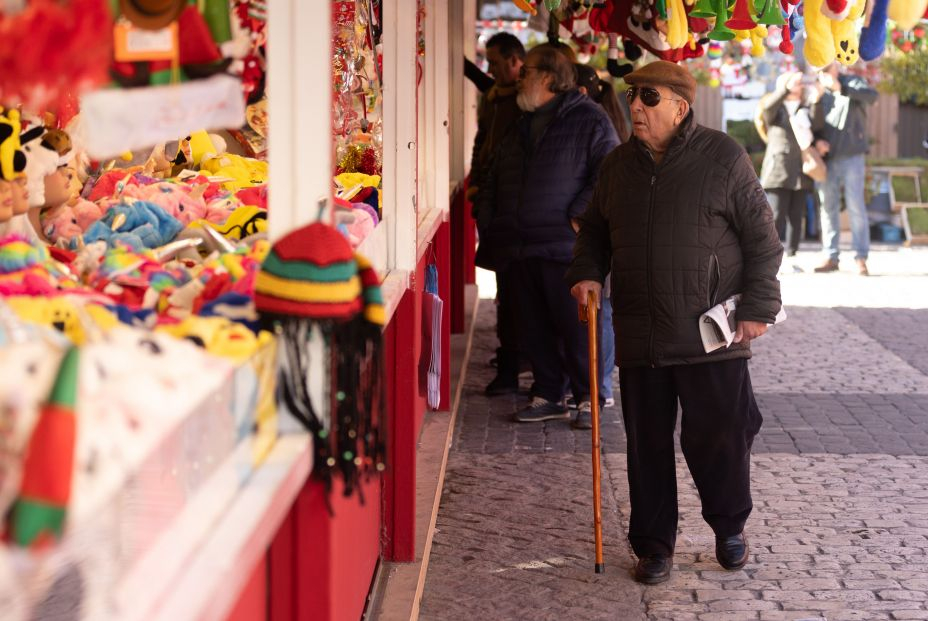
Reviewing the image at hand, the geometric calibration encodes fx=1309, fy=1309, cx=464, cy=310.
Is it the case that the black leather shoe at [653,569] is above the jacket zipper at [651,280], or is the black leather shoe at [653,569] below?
below

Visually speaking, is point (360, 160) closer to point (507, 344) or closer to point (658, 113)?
point (658, 113)

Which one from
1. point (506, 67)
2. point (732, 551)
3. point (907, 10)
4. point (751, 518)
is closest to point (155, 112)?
point (907, 10)

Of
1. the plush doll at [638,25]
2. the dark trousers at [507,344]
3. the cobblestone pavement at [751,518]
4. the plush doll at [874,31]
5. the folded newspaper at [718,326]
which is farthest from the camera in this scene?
the dark trousers at [507,344]

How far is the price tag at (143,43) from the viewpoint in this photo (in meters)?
2.07

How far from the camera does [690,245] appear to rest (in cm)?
468

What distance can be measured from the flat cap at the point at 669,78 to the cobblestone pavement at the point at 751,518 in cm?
183

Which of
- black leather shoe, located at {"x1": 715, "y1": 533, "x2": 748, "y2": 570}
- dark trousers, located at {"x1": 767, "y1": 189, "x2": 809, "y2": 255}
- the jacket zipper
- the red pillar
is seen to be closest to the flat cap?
the jacket zipper

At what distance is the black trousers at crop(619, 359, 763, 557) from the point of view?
4797 millimetres

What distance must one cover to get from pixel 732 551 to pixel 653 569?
0.33 metres

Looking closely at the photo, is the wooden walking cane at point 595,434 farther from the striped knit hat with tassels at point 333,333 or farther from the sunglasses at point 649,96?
the striped knit hat with tassels at point 333,333

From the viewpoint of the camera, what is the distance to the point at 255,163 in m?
5.55

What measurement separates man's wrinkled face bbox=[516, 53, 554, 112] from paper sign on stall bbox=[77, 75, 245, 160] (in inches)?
186

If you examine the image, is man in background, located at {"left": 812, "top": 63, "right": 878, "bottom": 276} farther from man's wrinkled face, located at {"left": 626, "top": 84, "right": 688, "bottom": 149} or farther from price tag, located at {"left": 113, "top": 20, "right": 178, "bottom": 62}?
price tag, located at {"left": 113, "top": 20, "right": 178, "bottom": 62}

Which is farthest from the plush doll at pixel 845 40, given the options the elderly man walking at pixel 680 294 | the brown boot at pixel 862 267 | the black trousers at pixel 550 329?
the brown boot at pixel 862 267
